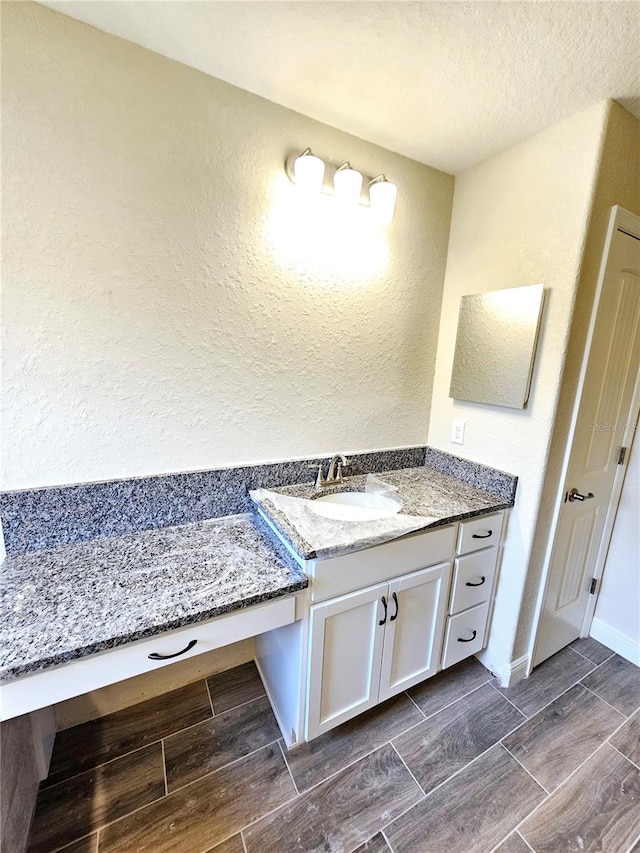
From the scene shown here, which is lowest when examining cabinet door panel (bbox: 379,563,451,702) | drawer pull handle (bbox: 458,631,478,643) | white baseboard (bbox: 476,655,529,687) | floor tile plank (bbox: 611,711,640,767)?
floor tile plank (bbox: 611,711,640,767)

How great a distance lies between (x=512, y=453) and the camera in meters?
1.49

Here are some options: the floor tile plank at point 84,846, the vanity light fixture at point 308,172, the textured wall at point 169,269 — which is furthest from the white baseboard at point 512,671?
the vanity light fixture at point 308,172

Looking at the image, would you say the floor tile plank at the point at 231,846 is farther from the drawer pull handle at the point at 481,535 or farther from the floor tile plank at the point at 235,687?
the drawer pull handle at the point at 481,535

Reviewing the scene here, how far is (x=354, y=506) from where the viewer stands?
5.16 feet

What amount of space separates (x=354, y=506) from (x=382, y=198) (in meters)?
1.28

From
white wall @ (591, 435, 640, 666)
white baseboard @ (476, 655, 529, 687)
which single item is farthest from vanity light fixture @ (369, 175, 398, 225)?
white baseboard @ (476, 655, 529, 687)

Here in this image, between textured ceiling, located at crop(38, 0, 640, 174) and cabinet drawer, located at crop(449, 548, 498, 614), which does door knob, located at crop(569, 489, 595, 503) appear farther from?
textured ceiling, located at crop(38, 0, 640, 174)

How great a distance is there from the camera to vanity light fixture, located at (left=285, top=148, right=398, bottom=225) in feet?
4.08

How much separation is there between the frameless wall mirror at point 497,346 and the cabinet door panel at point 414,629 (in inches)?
29.7

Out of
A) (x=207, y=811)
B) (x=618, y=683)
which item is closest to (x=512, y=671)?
(x=618, y=683)

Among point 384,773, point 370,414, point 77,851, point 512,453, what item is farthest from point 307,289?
point 77,851

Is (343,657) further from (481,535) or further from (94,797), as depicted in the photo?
(94,797)

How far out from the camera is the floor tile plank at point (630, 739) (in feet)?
4.29

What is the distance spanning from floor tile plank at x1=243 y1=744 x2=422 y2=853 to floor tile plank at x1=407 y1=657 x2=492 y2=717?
0.28 m
